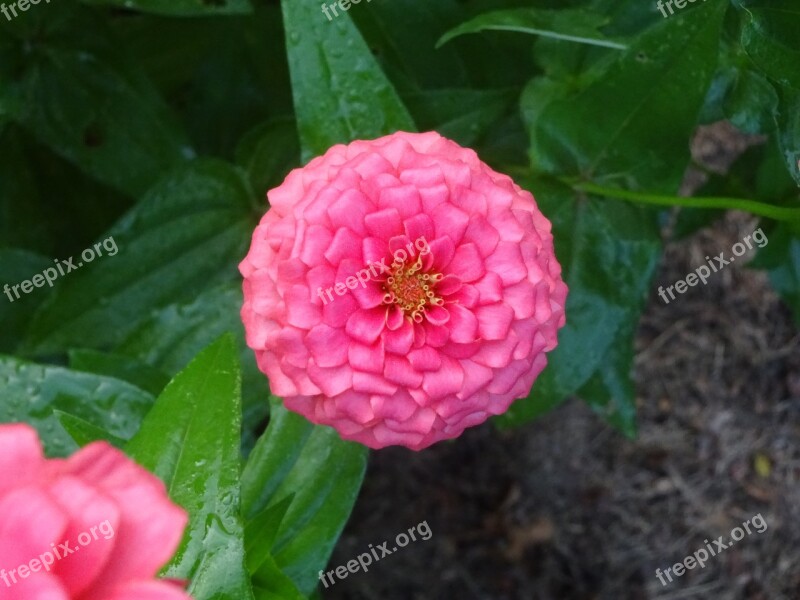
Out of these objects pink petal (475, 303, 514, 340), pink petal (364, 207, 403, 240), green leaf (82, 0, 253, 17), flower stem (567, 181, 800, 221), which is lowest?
flower stem (567, 181, 800, 221)

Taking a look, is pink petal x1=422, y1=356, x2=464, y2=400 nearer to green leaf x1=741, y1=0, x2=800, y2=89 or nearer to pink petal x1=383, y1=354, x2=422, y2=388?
pink petal x1=383, y1=354, x2=422, y2=388

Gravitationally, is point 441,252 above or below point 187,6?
below

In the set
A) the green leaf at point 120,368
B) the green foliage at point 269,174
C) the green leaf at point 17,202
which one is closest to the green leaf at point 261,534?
the green foliage at point 269,174

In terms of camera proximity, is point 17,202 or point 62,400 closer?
point 62,400

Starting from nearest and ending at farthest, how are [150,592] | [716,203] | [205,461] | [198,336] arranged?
[150,592]
[205,461]
[716,203]
[198,336]

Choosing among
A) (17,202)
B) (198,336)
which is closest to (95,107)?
(17,202)

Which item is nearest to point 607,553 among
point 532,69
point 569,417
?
point 569,417

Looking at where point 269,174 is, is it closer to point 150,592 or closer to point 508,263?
point 508,263

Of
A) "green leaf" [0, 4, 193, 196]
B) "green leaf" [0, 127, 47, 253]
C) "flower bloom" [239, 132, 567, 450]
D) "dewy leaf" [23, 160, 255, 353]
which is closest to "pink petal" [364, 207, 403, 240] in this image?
"flower bloom" [239, 132, 567, 450]
